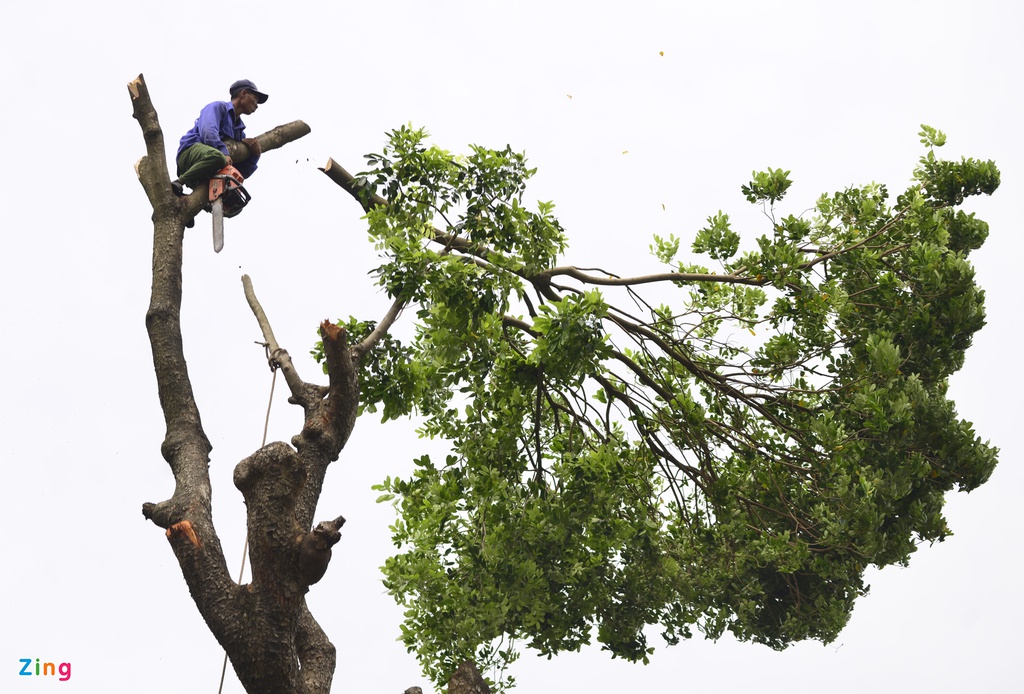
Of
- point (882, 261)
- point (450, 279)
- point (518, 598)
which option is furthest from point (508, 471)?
point (882, 261)

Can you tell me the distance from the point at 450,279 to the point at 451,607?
291 centimetres

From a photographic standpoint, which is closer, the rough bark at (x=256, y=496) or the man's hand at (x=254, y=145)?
the rough bark at (x=256, y=496)

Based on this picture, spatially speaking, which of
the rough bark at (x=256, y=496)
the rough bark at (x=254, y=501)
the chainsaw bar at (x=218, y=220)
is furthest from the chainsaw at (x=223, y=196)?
the rough bark at (x=254, y=501)

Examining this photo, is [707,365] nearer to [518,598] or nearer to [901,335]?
[901,335]

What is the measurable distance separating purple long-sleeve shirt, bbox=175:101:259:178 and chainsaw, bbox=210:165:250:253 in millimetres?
193

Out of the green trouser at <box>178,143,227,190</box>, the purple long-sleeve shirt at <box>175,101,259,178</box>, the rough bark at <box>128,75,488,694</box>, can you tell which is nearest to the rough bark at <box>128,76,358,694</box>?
the rough bark at <box>128,75,488,694</box>

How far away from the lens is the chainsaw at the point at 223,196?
799cm

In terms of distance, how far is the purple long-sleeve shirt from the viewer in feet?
26.7

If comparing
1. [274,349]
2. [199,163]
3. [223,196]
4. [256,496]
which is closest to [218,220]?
[223,196]

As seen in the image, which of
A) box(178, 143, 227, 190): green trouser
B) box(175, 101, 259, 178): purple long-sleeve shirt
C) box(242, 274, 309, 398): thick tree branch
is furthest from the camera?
box(175, 101, 259, 178): purple long-sleeve shirt

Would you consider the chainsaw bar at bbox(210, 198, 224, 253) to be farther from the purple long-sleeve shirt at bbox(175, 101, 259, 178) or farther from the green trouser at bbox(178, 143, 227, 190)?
the purple long-sleeve shirt at bbox(175, 101, 259, 178)

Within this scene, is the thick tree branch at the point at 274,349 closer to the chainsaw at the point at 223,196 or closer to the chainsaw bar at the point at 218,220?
the chainsaw at the point at 223,196

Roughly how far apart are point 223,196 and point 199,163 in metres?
0.32

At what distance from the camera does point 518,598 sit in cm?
934
